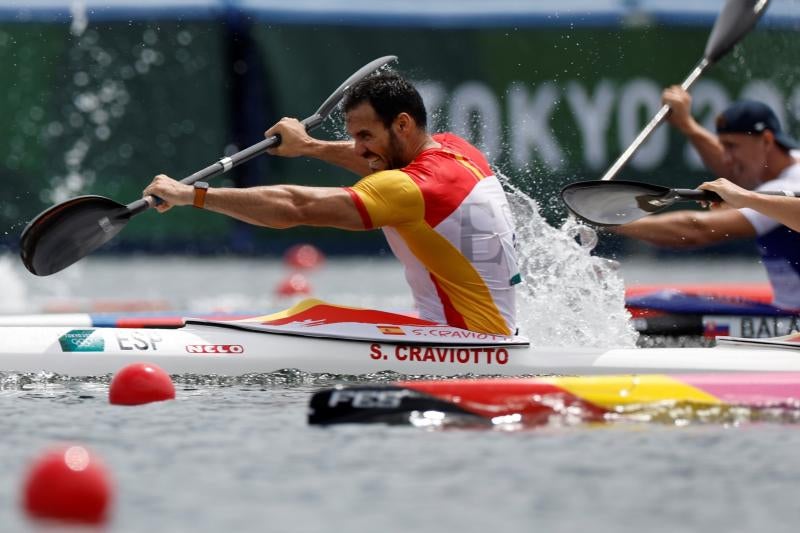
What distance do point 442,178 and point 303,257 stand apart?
856 centimetres

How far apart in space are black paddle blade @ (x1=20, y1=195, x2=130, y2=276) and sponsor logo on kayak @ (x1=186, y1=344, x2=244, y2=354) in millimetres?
645

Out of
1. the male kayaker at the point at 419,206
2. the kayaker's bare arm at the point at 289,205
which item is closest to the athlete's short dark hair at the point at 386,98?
the male kayaker at the point at 419,206

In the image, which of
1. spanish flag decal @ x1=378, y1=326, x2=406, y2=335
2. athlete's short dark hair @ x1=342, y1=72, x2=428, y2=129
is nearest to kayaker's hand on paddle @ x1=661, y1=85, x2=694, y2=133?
athlete's short dark hair @ x1=342, y1=72, x2=428, y2=129

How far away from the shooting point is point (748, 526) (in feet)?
11.6

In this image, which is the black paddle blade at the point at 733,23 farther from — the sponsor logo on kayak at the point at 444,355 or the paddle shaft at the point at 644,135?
the sponsor logo on kayak at the point at 444,355

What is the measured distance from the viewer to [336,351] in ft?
20.1

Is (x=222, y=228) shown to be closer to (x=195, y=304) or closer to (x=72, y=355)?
(x=195, y=304)

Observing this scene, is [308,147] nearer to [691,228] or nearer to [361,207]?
[361,207]

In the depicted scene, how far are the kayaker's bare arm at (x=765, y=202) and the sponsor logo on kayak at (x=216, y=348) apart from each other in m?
2.05

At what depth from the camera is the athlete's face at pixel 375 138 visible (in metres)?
6.14

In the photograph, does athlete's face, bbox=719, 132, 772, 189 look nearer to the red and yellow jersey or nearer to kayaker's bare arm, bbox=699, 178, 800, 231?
kayaker's bare arm, bbox=699, 178, 800, 231

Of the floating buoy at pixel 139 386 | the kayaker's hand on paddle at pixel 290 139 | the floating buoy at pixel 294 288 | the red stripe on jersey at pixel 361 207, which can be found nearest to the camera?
the floating buoy at pixel 139 386

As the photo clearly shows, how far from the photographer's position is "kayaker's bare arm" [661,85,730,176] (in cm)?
862

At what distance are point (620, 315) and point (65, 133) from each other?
26.6 feet
